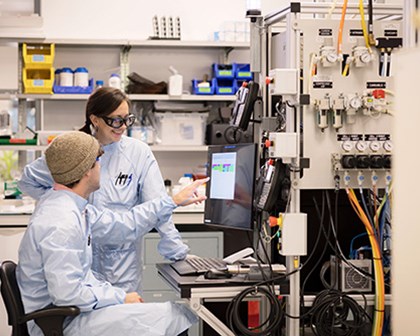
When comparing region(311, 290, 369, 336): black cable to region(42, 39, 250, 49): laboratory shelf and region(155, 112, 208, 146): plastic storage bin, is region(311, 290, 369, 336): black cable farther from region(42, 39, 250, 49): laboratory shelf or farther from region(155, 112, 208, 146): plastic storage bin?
region(42, 39, 250, 49): laboratory shelf

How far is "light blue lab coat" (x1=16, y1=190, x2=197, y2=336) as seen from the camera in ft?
8.34

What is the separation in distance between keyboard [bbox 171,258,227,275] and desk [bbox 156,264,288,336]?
2.4 inches

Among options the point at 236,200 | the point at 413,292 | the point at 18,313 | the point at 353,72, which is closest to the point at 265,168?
the point at 236,200

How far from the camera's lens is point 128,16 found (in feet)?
18.1

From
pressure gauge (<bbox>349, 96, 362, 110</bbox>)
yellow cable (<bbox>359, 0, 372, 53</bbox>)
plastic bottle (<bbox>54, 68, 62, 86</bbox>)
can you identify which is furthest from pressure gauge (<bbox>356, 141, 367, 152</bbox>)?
plastic bottle (<bbox>54, 68, 62, 86</bbox>)

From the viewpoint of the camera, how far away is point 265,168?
3.02 metres

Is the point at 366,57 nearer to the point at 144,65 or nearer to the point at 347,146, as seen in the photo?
the point at 347,146

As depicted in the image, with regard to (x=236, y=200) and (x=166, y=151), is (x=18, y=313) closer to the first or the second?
(x=236, y=200)

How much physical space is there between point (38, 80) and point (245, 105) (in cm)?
231

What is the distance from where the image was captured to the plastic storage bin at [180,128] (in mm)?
5258

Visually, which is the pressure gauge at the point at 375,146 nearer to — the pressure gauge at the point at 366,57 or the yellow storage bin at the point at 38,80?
the pressure gauge at the point at 366,57

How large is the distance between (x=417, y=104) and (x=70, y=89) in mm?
3976


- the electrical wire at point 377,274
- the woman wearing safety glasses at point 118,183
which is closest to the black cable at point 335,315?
the electrical wire at point 377,274

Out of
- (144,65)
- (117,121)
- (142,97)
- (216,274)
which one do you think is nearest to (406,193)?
(216,274)
